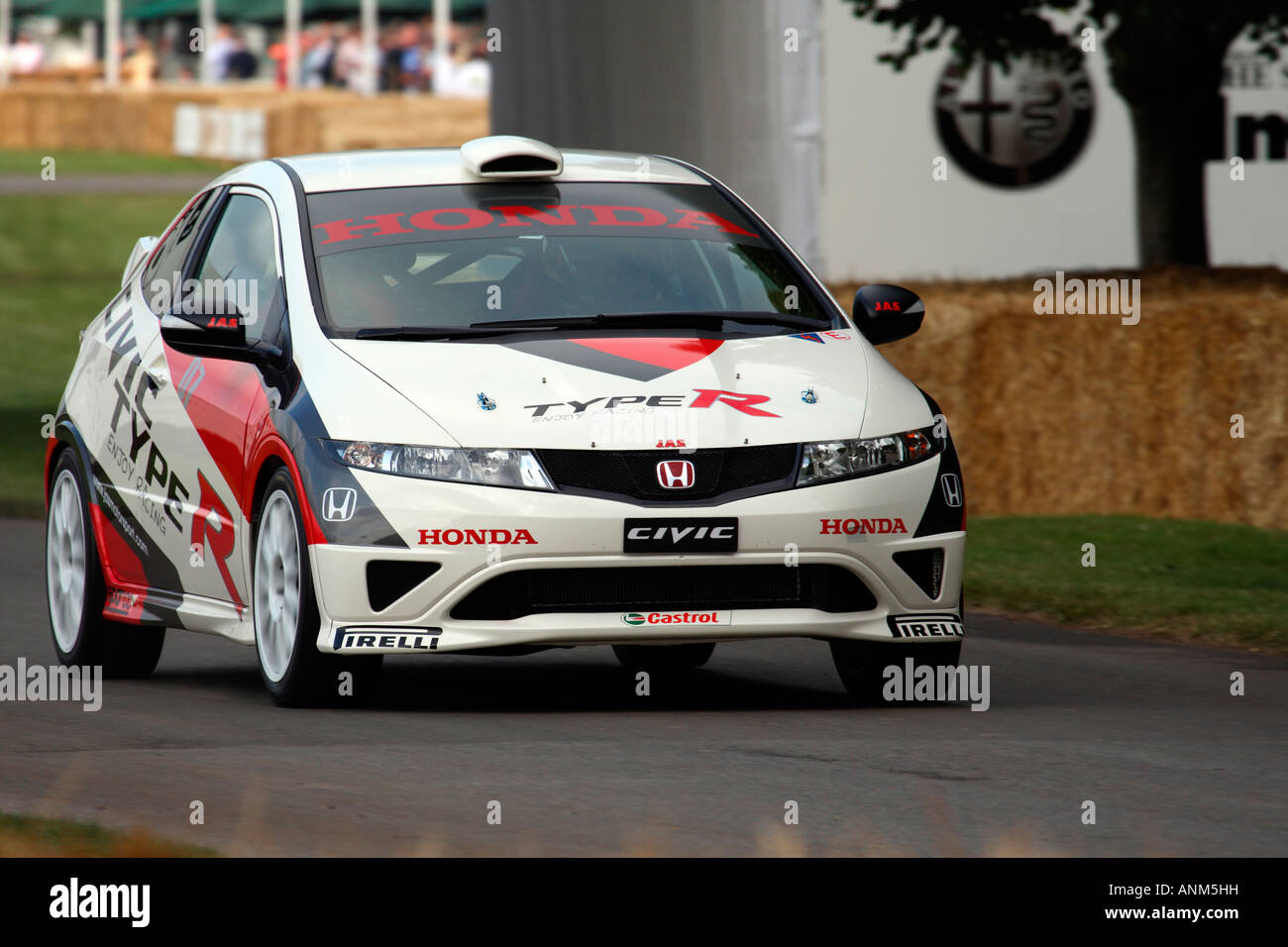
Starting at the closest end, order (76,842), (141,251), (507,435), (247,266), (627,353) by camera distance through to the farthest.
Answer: (76,842) < (507,435) < (627,353) < (247,266) < (141,251)

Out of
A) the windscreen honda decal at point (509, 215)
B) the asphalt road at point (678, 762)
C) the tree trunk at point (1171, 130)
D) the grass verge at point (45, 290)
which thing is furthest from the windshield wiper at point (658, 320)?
the tree trunk at point (1171, 130)

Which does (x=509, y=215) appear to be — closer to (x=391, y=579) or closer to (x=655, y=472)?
(x=655, y=472)

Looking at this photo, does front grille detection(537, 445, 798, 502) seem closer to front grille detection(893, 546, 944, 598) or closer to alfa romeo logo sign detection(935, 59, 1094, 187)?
front grille detection(893, 546, 944, 598)

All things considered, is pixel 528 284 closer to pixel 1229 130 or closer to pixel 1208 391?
pixel 1208 391

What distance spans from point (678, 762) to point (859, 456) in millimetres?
1313

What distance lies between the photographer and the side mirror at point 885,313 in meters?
9.13

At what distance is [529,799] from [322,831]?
0.68m

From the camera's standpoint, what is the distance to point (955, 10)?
16.7m

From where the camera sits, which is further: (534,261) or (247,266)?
(247,266)

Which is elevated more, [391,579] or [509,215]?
[509,215]

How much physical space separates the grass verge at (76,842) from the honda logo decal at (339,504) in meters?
1.91

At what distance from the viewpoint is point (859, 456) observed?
8.33 m

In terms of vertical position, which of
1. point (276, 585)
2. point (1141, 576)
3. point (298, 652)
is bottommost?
point (1141, 576)

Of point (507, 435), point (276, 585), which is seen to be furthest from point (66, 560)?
point (507, 435)
